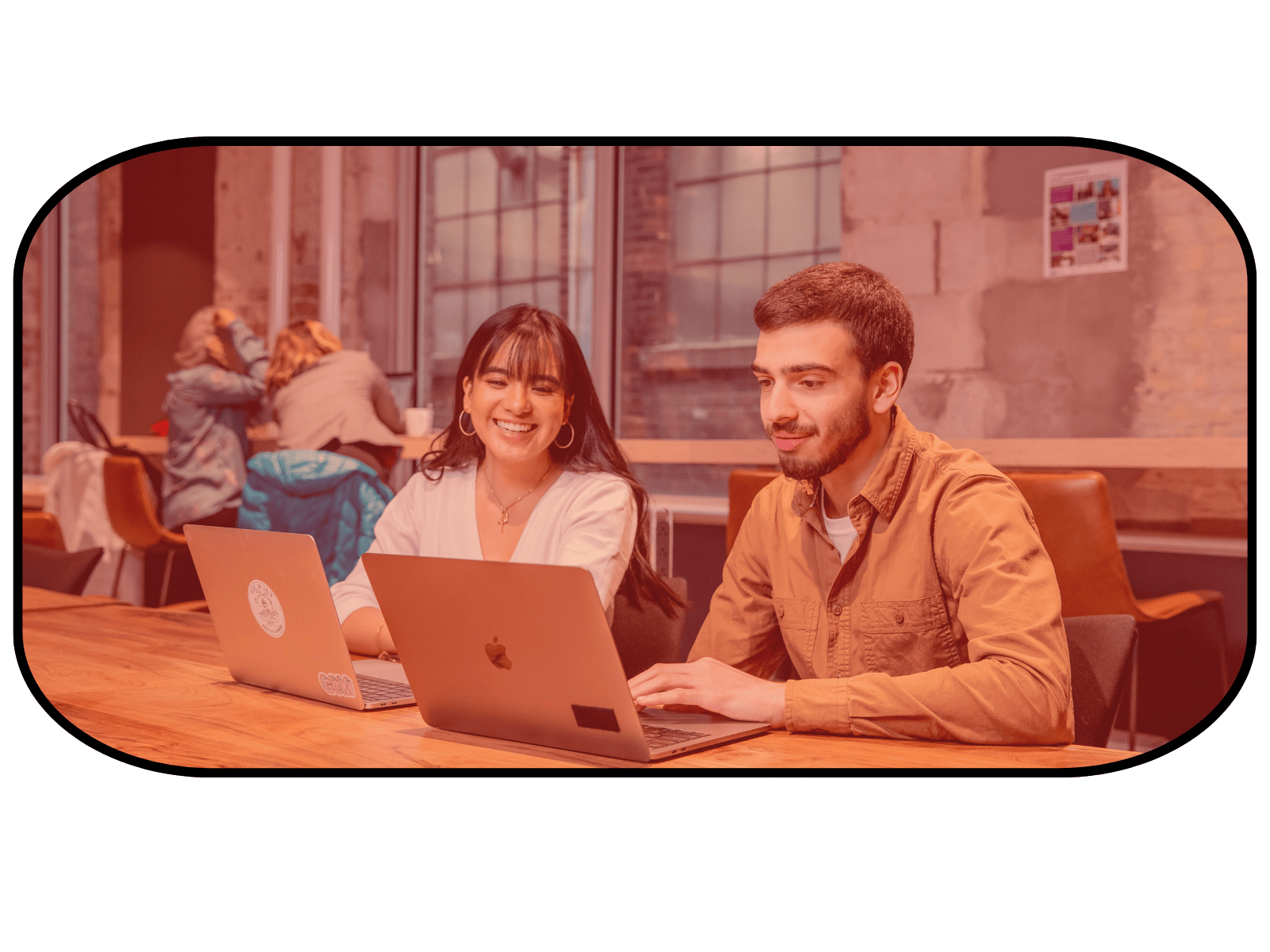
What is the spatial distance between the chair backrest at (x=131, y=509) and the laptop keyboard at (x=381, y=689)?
247cm

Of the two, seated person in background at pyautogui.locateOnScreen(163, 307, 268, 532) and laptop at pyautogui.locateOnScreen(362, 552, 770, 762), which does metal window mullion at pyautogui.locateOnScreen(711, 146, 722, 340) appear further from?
laptop at pyautogui.locateOnScreen(362, 552, 770, 762)

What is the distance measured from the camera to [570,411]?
255cm

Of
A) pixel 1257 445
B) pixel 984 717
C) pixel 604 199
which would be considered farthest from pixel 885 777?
pixel 604 199

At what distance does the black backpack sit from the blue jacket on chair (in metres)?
0.76

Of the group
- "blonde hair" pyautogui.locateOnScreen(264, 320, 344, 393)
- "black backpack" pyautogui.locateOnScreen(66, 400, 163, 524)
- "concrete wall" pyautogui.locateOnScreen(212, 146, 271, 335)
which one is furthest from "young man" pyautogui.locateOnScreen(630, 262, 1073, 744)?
"concrete wall" pyautogui.locateOnScreen(212, 146, 271, 335)

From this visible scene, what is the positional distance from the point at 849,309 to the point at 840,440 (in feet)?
0.80

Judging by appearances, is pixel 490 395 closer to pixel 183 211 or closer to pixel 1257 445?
pixel 1257 445

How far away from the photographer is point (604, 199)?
402 centimetres

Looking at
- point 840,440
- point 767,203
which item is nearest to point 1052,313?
point 767,203

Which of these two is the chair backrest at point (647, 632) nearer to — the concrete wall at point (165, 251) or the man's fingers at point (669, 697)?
the man's fingers at point (669, 697)

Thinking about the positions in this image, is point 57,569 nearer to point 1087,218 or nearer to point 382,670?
point 382,670

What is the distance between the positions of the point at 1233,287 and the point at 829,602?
1453mm

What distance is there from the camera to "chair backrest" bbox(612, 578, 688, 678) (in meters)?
2.43

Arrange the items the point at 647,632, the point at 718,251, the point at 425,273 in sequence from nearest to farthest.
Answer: the point at 647,632
the point at 718,251
the point at 425,273
